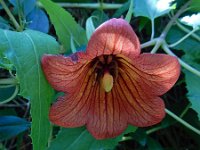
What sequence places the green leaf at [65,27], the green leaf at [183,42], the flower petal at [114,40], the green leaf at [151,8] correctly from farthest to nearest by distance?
the green leaf at [183,42] → the green leaf at [151,8] → the green leaf at [65,27] → the flower petal at [114,40]

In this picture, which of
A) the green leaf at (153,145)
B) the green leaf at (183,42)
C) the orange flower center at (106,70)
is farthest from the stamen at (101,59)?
the green leaf at (153,145)

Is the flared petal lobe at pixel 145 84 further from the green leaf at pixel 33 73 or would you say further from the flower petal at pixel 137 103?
the green leaf at pixel 33 73

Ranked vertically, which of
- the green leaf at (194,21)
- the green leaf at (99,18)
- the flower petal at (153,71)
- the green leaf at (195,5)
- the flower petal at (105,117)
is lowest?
the flower petal at (105,117)

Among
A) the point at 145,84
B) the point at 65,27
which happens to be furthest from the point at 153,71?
the point at 65,27

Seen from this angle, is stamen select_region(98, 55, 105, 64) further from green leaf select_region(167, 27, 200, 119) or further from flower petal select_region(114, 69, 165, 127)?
green leaf select_region(167, 27, 200, 119)

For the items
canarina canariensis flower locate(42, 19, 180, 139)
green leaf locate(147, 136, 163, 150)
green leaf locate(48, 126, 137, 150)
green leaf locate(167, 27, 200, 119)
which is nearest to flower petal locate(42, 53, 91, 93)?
canarina canariensis flower locate(42, 19, 180, 139)

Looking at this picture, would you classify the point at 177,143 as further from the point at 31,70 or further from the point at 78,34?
the point at 31,70
